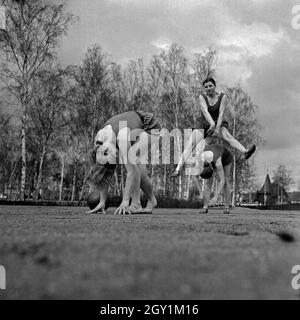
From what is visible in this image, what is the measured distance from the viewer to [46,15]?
24250 mm

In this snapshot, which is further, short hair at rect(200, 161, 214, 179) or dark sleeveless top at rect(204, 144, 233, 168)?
short hair at rect(200, 161, 214, 179)

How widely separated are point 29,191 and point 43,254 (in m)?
55.0

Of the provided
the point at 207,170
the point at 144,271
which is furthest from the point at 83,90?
the point at 144,271

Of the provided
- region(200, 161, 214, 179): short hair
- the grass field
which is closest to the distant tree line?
region(200, 161, 214, 179): short hair

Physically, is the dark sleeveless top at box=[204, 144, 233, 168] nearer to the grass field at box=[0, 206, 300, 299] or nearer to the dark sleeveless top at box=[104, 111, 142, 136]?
the dark sleeveless top at box=[104, 111, 142, 136]

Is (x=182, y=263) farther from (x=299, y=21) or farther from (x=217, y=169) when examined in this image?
(x=217, y=169)

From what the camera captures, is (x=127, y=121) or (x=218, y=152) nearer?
(x=127, y=121)

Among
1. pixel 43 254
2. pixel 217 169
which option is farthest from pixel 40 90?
pixel 43 254

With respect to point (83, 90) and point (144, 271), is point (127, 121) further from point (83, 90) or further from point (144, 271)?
point (83, 90)

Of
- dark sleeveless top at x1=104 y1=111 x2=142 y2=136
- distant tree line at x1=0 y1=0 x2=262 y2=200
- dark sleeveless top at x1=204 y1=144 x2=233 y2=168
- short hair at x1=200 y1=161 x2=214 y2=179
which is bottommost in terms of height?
short hair at x1=200 y1=161 x2=214 y2=179

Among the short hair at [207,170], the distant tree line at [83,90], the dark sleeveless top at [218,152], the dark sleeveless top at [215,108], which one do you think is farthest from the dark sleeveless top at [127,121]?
the distant tree line at [83,90]

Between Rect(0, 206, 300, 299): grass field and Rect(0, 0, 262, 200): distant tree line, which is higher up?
Rect(0, 0, 262, 200): distant tree line

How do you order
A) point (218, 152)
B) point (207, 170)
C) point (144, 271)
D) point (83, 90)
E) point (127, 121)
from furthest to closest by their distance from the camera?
point (83, 90), point (207, 170), point (218, 152), point (127, 121), point (144, 271)
